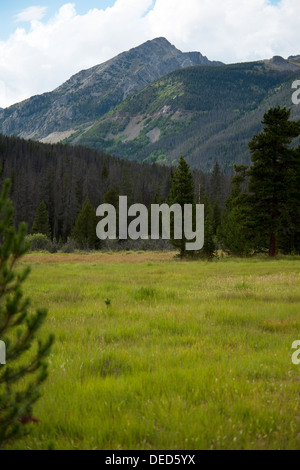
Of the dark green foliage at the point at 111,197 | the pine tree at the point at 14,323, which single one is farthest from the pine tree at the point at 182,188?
the dark green foliage at the point at 111,197

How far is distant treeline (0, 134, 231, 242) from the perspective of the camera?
8444cm

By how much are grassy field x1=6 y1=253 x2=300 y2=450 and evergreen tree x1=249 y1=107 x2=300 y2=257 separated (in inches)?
792

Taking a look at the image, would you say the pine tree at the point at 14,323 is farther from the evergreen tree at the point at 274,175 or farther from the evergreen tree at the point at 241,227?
the evergreen tree at the point at 274,175

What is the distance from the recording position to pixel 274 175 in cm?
2747

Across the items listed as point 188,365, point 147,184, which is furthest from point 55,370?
point 147,184

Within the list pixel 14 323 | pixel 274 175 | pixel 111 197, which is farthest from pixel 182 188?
pixel 111 197

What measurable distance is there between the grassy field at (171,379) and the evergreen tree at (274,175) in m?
20.1

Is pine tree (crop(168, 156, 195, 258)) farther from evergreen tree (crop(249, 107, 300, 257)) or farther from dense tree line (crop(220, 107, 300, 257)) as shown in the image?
evergreen tree (crop(249, 107, 300, 257))

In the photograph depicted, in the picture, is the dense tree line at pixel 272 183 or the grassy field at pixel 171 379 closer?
the grassy field at pixel 171 379

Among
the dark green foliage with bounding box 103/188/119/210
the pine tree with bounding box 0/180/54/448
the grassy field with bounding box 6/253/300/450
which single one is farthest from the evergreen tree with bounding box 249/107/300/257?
the dark green foliage with bounding box 103/188/119/210

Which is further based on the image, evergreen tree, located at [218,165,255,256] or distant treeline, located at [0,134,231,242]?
distant treeline, located at [0,134,231,242]

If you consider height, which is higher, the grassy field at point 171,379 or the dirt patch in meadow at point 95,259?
the grassy field at point 171,379

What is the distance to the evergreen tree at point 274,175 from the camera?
88.7 ft
